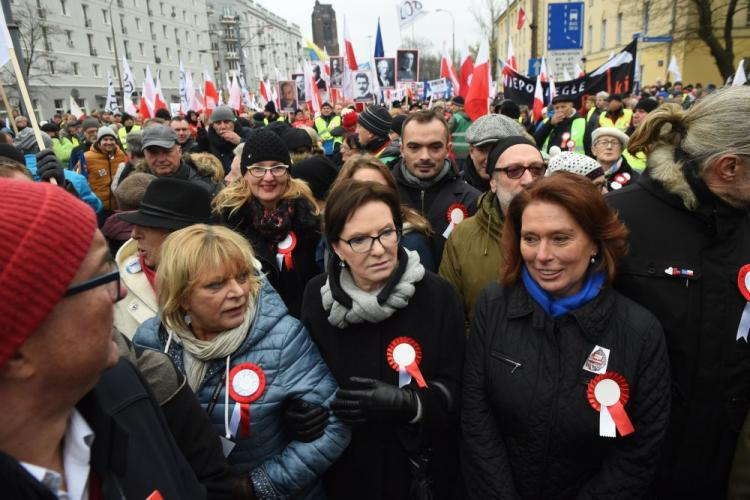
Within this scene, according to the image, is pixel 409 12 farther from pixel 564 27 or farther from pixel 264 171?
pixel 264 171

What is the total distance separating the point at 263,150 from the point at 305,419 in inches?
81.7

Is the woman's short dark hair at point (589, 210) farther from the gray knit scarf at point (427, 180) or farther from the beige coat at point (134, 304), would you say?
the beige coat at point (134, 304)

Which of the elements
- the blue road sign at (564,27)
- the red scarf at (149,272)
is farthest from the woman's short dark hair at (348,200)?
the blue road sign at (564,27)

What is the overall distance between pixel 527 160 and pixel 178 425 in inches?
Answer: 86.3

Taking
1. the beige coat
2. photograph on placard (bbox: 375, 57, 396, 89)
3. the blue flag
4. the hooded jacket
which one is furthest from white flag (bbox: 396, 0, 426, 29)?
the beige coat

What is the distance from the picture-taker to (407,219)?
313cm

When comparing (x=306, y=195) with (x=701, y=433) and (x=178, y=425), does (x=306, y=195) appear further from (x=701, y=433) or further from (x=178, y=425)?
(x=701, y=433)

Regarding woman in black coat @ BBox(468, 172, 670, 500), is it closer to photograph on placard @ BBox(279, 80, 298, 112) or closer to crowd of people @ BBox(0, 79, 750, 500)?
crowd of people @ BBox(0, 79, 750, 500)

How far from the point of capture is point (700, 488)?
2283 mm

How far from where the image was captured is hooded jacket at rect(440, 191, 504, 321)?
110 inches

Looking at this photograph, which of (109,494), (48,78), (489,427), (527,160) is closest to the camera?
(109,494)

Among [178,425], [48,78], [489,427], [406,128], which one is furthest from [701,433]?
[48,78]

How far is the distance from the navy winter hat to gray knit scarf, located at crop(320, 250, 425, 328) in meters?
1.57

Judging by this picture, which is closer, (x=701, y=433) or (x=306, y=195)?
(x=701, y=433)
